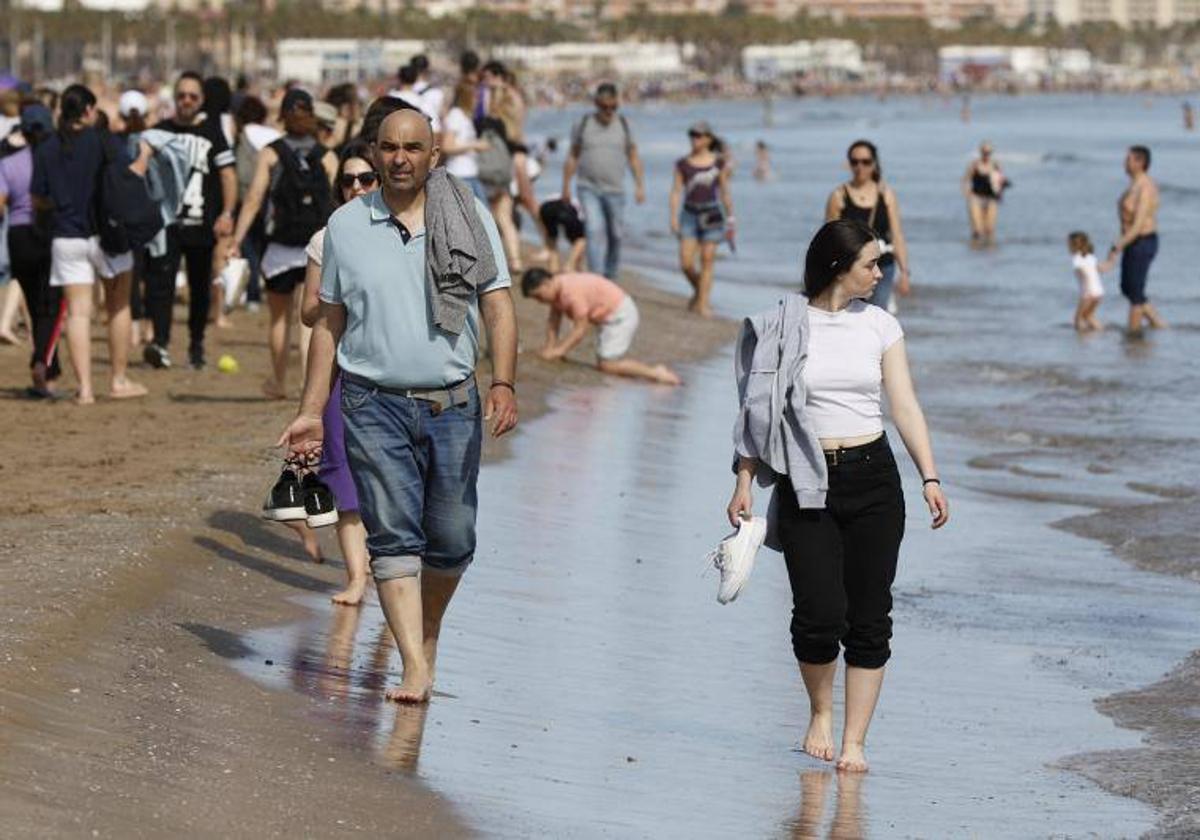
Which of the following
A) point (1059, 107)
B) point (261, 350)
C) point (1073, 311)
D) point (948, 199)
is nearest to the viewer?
point (261, 350)

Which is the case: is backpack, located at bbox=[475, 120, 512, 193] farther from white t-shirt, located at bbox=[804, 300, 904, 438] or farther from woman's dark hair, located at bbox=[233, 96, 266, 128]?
white t-shirt, located at bbox=[804, 300, 904, 438]

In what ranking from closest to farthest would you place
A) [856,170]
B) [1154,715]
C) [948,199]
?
[1154,715]
[856,170]
[948,199]

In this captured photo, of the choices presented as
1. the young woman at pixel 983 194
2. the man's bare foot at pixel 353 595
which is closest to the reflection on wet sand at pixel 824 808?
the man's bare foot at pixel 353 595

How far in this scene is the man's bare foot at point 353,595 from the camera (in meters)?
8.30

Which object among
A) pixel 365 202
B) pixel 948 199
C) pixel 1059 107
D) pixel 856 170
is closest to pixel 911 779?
pixel 365 202

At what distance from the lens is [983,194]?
1357 inches

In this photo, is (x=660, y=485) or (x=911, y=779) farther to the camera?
(x=660, y=485)

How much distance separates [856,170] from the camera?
13.9 m

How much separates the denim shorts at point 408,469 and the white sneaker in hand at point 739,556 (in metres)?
0.70

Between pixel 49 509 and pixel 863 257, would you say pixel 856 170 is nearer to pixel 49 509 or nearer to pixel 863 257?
pixel 49 509

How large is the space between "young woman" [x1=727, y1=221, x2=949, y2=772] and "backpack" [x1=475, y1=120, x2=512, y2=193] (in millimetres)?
12575

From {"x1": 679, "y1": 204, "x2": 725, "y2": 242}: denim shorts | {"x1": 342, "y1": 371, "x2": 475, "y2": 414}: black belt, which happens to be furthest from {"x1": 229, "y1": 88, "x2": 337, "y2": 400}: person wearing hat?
{"x1": 679, "y1": 204, "x2": 725, "y2": 242}: denim shorts

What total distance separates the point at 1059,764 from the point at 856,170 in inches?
288

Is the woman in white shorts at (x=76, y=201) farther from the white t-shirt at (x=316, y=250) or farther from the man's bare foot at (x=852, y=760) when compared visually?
the man's bare foot at (x=852, y=760)
